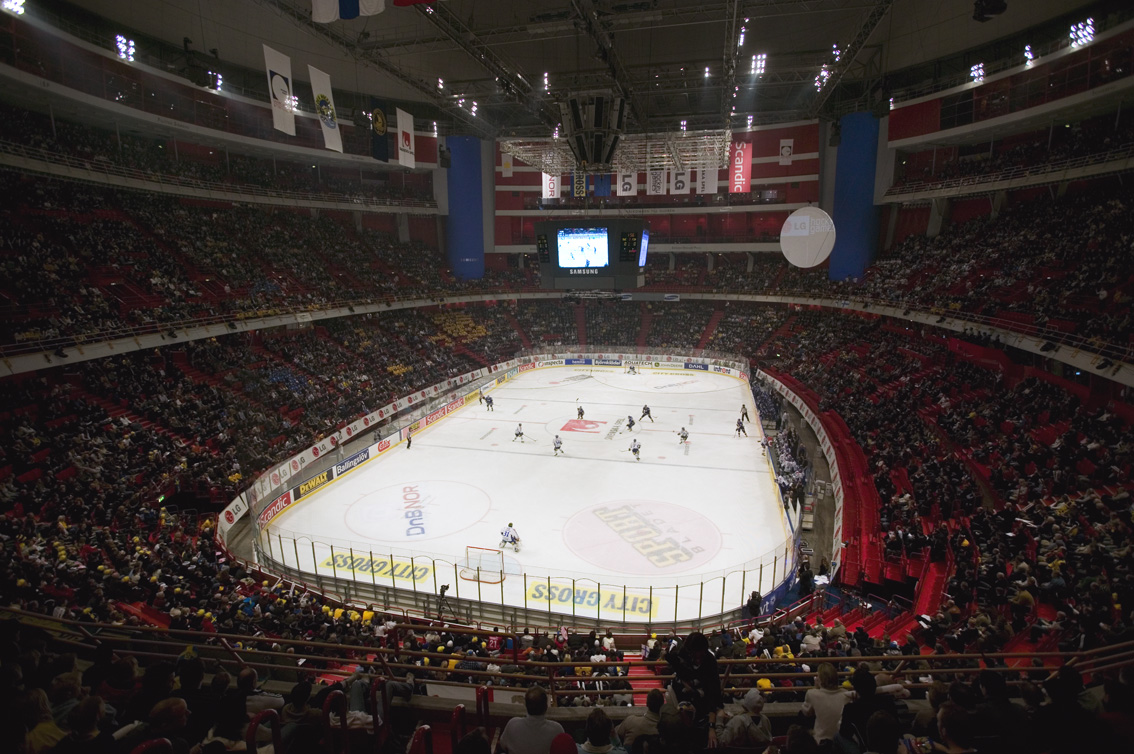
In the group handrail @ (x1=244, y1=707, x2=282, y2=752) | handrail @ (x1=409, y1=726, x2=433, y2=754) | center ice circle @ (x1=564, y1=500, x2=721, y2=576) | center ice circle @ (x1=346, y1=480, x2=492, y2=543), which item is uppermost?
handrail @ (x1=244, y1=707, x2=282, y2=752)

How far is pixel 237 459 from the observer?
20875 mm

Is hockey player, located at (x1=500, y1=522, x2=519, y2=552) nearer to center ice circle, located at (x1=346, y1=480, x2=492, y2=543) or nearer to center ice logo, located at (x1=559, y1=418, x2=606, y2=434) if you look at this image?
center ice circle, located at (x1=346, y1=480, x2=492, y2=543)

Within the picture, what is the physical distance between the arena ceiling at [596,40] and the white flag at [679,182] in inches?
136

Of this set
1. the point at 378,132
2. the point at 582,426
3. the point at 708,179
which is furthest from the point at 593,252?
the point at 708,179

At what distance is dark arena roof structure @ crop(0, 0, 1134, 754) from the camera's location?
5.23 metres

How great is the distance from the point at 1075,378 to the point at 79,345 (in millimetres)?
34318

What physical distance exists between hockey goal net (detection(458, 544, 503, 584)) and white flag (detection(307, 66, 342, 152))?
15.0 m

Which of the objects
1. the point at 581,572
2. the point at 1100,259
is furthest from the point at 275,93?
the point at 1100,259

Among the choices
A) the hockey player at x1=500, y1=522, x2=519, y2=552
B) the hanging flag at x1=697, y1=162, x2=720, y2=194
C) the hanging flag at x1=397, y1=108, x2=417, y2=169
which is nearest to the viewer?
the hockey player at x1=500, y1=522, x2=519, y2=552

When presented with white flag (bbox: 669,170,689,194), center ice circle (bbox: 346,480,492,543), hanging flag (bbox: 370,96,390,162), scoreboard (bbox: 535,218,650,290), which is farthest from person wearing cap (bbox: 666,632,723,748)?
white flag (bbox: 669,170,689,194)

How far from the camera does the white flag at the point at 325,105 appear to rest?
1907 cm

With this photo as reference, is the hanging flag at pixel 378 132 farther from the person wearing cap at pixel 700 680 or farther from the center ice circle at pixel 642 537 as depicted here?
the person wearing cap at pixel 700 680

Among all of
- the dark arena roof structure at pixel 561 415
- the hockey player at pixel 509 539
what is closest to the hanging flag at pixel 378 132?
the dark arena roof structure at pixel 561 415

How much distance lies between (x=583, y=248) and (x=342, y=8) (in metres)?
11.4
